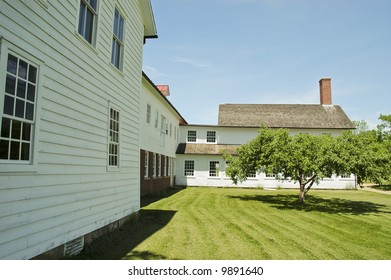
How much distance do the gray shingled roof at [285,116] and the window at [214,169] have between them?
4.43 m

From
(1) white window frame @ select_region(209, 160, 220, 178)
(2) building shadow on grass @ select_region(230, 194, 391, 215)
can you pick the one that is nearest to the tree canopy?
(2) building shadow on grass @ select_region(230, 194, 391, 215)

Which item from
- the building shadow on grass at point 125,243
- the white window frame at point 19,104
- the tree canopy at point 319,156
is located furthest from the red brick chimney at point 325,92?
the white window frame at point 19,104

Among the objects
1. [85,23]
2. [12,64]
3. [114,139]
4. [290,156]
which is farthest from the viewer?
[290,156]

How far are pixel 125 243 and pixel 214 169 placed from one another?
23624 mm

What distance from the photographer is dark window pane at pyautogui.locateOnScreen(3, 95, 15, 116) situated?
411 centimetres

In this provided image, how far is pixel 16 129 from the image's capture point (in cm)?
436

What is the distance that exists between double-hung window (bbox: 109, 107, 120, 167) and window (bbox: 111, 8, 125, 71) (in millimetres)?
1604

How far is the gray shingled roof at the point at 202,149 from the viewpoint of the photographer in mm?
30172

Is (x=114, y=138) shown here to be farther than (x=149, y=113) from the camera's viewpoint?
No

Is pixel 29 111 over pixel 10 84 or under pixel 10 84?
under

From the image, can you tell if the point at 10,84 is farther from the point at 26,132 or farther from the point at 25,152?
the point at 25,152

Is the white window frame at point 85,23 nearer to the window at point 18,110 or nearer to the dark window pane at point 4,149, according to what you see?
the window at point 18,110

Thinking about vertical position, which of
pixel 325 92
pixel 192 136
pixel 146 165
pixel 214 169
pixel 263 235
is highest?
pixel 325 92

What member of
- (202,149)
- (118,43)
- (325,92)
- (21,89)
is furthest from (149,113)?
(325,92)
